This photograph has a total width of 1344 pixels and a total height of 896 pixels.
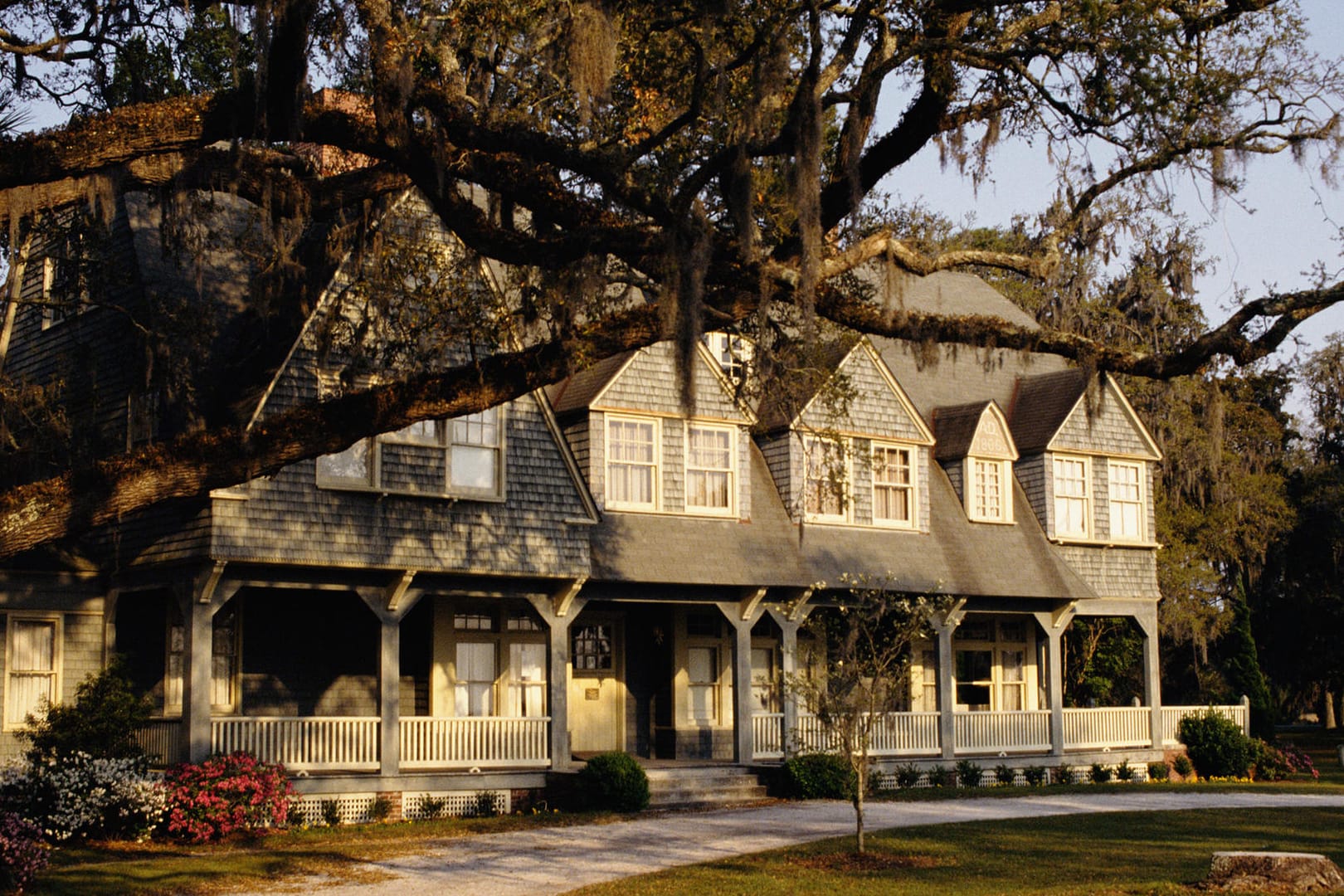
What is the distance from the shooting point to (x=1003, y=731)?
1128 inches

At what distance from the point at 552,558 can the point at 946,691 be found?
847 cm

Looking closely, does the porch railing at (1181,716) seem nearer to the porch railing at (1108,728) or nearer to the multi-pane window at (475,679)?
the porch railing at (1108,728)

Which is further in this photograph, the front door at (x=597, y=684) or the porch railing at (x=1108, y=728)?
the porch railing at (x=1108, y=728)

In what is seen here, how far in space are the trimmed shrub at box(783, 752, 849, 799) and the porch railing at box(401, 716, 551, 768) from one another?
372cm

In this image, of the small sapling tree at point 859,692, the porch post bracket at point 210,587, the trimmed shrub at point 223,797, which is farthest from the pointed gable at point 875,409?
the trimmed shrub at point 223,797

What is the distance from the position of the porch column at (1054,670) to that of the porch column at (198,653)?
15.5 meters

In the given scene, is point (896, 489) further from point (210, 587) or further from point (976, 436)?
point (210, 587)

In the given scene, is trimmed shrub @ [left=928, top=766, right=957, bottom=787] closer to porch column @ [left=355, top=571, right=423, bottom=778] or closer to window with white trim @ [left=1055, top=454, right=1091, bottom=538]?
window with white trim @ [left=1055, top=454, right=1091, bottom=538]

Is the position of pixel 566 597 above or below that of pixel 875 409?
below

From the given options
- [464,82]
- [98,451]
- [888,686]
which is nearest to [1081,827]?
[888,686]

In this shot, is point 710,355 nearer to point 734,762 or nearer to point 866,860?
point 734,762

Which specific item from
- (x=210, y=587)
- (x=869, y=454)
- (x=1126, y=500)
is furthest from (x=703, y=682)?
(x=1126, y=500)

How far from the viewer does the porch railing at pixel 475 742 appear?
22422 millimetres

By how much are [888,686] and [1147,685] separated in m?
14.5
